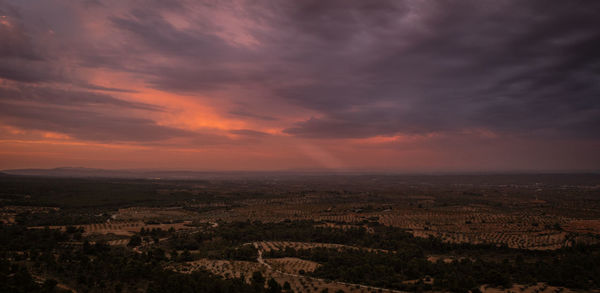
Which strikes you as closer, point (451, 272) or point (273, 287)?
point (273, 287)

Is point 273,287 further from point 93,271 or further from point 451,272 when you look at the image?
point 93,271

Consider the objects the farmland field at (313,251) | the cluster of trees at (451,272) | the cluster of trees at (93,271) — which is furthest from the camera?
the farmland field at (313,251)

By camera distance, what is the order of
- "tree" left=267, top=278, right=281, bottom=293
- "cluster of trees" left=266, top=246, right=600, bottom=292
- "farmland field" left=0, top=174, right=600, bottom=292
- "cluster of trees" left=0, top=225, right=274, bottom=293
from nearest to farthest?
1. "cluster of trees" left=0, top=225, right=274, bottom=293
2. "tree" left=267, top=278, right=281, bottom=293
3. "cluster of trees" left=266, top=246, right=600, bottom=292
4. "farmland field" left=0, top=174, right=600, bottom=292

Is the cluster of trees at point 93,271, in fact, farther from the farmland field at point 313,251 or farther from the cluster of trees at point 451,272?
the cluster of trees at point 451,272

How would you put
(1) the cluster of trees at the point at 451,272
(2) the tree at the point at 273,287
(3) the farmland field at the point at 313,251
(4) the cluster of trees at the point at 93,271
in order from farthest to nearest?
(3) the farmland field at the point at 313,251, (1) the cluster of trees at the point at 451,272, (2) the tree at the point at 273,287, (4) the cluster of trees at the point at 93,271

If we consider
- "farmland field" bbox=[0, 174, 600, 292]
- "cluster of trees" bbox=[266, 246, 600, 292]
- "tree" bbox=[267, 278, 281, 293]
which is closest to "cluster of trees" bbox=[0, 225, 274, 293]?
"farmland field" bbox=[0, 174, 600, 292]

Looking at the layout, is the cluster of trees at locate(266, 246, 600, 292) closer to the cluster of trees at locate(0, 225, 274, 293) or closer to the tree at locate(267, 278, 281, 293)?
the tree at locate(267, 278, 281, 293)

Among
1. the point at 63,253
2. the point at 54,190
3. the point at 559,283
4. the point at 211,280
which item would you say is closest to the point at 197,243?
the point at 63,253

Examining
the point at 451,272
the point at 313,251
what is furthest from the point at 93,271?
the point at 451,272

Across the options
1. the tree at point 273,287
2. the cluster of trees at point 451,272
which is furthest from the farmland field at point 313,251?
the tree at point 273,287

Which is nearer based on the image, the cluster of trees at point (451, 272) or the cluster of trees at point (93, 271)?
the cluster of trees at point (93, 271)

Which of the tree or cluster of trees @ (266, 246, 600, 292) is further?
cluster of trees @ (266, 246, 600, 292)
